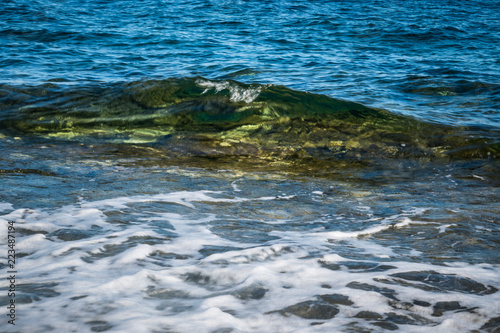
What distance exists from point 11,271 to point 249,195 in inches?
75.9

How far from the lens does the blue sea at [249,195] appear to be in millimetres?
2131

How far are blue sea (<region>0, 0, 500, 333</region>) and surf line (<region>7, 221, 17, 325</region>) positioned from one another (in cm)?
1

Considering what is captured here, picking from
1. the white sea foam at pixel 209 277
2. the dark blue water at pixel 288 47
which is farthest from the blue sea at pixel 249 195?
the dark blue water at pixel 288 47

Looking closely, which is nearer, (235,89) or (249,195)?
(249,195)

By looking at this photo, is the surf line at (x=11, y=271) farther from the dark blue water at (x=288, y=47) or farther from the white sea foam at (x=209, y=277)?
the dark blue water at (x=288, y=47)

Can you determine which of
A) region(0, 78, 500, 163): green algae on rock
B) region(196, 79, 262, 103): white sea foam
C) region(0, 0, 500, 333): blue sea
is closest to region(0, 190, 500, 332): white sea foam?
region(0, 0, 500, 333): blue sea

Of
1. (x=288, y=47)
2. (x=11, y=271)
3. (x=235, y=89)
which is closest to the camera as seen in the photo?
(x=11, y=271)

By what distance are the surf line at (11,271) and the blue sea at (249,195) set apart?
12 millimetres

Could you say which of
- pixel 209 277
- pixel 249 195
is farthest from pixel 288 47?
pixel 209 277

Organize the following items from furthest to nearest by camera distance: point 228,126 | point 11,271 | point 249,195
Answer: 1. point 228,126
2. point 249,195
3. point 11,271

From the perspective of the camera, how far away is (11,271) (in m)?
2.38

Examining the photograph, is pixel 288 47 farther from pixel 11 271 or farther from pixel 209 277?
pixel 11 271

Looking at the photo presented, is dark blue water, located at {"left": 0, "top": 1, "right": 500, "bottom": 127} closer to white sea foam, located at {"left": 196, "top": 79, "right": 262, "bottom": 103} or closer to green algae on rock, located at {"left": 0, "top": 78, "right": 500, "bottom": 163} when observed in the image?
green algae on rock, located at {"left": 0, "top": 78, "right": 500, "bottom": 163}

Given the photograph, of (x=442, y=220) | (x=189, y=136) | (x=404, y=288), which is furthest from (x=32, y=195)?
(x=442, y=220)
